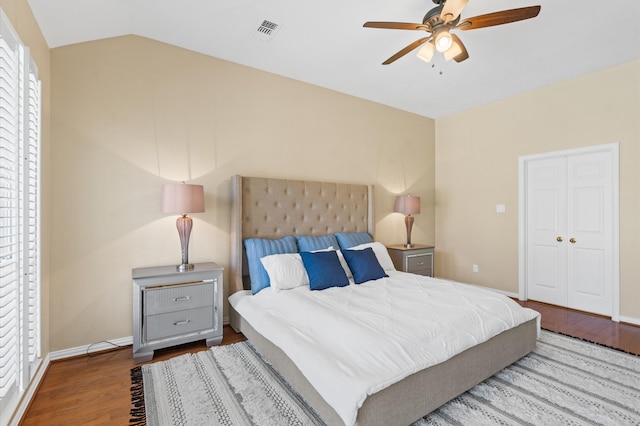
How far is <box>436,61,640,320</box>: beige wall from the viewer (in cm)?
331

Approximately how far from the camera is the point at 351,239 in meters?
3.80

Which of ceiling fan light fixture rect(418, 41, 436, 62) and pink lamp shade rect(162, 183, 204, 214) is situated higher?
ceiling fan light fixture rect(418, 41, 436, 62)

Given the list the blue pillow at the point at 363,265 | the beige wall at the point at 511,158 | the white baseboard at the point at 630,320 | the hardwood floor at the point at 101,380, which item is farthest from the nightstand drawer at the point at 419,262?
the white baseboard at the point at 630,320

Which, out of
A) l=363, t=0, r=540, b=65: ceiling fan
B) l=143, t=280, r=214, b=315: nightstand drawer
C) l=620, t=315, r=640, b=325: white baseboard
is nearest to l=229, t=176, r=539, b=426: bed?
l=143, t=280, r=214, b=315: nightstand drawer

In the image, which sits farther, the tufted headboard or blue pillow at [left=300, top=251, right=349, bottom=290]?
the tufted headboard

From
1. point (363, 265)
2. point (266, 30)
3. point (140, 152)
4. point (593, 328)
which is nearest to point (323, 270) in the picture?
point (363, 265)

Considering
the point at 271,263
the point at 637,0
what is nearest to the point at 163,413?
the point at 271,263

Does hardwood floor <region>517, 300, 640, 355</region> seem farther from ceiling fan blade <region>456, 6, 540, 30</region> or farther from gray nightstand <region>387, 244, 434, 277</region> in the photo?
ceiling fan blade <region>456, 6, 540, 30</region>

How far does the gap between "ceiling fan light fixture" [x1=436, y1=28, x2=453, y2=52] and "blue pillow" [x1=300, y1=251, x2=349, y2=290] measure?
204 centimetres

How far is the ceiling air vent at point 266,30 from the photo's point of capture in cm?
268

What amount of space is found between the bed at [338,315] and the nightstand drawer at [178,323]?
0.29 metres

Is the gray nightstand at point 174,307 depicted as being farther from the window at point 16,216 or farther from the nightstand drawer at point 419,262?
the nightstand drawer at point 419,262

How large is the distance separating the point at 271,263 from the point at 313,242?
720mm

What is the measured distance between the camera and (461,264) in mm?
4891
